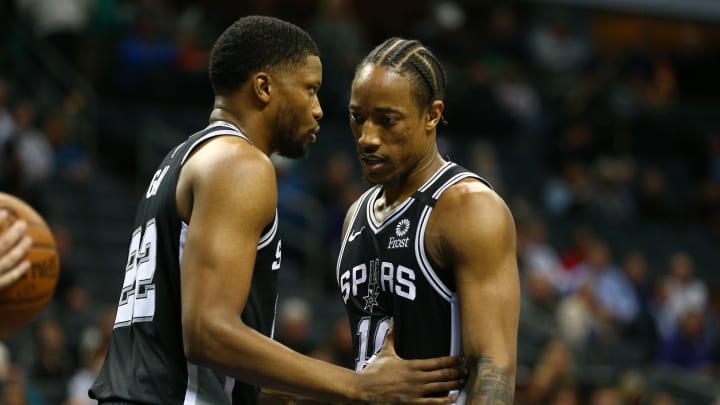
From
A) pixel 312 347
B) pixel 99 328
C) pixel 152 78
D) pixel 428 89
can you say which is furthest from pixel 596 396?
pixel 428 89

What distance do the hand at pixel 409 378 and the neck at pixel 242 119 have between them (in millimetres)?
943

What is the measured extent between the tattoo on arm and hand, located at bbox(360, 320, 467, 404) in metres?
0.10

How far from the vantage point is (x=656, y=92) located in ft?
67.9

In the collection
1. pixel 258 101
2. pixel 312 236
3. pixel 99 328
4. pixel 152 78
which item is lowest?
pixel 258 101

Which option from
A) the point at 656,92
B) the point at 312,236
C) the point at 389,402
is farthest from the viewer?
the point at 656,92

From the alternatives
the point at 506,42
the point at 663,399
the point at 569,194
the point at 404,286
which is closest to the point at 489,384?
the point at 404,286

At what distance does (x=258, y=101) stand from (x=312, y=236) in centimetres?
928

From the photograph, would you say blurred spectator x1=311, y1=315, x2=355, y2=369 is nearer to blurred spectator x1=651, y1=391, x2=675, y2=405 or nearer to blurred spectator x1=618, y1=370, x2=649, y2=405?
blurred spectator x1=618, y1=370, x2=649, y2=405

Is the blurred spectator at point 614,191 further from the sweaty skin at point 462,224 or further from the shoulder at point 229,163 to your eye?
the shoulder at point 229,163

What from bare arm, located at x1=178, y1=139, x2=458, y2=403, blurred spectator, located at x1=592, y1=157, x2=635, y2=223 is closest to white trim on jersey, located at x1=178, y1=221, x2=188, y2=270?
bare arm, located at x1=178, y1=139, x2=458, y2=403

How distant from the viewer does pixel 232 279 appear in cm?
381

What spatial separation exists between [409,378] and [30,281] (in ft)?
5.89

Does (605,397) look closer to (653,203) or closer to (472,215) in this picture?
(653,203)

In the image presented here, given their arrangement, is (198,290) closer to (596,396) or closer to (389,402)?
(389,402)
